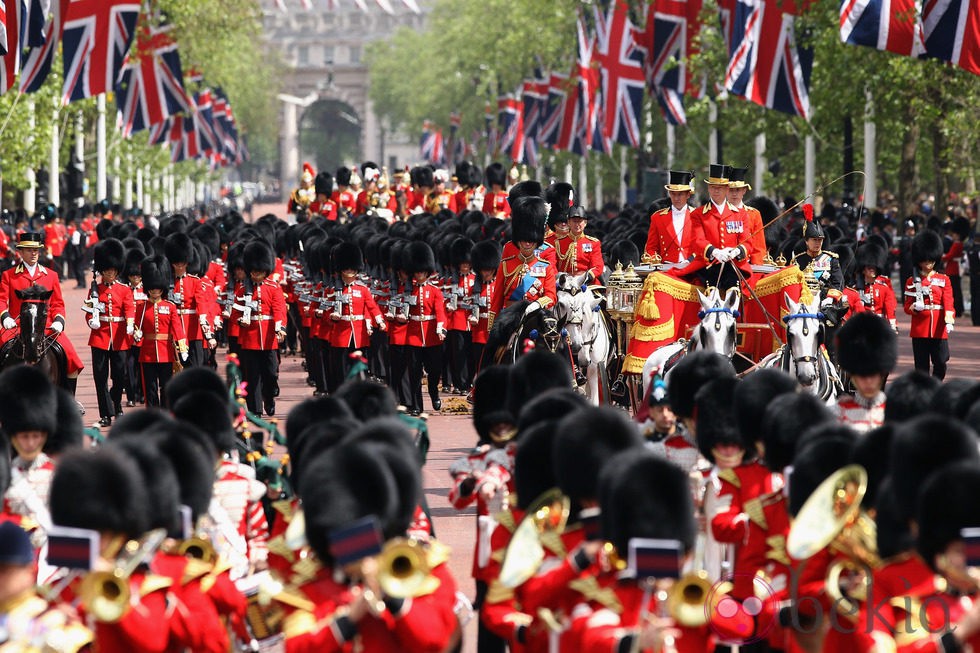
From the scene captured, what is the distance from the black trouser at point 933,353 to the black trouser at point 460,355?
13.1 feet

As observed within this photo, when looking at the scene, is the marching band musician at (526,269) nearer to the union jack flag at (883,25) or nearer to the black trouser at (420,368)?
the black trouser at (420,368)

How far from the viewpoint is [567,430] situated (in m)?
6.75

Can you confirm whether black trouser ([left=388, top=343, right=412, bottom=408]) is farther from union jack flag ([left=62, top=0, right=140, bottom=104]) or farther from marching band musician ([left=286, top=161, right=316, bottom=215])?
union jack flag ([left=62, top=0, right=140, bottom=104])

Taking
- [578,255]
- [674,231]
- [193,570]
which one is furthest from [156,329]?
[193,570]

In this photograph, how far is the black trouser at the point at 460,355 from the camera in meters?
18.7

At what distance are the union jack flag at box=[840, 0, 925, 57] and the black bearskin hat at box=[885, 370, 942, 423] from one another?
44.9ft

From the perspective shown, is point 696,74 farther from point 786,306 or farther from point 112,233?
point 786,306

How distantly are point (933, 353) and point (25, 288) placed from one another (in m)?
7.56

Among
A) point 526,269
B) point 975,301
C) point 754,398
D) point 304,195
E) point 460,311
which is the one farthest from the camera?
point 304,195

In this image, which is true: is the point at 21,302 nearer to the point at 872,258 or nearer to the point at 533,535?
the point at 872,258

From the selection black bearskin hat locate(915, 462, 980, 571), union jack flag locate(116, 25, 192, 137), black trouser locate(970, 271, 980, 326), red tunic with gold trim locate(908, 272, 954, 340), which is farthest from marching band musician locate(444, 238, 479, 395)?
union jack flag locate(116, 25, 192, 137)

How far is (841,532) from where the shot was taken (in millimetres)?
6527

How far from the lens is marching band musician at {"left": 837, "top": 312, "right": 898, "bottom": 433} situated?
335 inches

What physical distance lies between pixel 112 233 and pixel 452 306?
8.61 m
